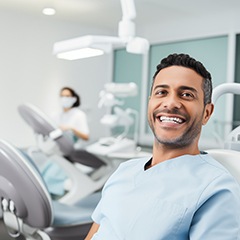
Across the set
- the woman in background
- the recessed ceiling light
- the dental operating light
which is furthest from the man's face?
the recessed ceiling light

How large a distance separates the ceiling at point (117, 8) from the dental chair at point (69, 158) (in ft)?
5.28

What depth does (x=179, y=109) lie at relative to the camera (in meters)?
1.07

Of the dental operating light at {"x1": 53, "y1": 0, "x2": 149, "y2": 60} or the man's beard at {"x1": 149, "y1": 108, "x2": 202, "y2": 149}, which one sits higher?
the dental operating light at {"x1": 53, "y1": 0, "x2": 149, "y2": 60}

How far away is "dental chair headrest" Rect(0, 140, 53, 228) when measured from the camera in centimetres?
154

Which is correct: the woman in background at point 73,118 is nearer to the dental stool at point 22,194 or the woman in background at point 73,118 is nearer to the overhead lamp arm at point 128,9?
the overhead lamp arm at point 128,9

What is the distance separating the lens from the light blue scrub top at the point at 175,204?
92 centimetres

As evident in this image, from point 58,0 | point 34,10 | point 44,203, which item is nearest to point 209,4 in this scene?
point 58,0

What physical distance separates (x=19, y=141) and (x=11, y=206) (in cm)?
331

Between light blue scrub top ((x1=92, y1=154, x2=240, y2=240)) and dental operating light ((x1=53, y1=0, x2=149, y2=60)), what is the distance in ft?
3.07

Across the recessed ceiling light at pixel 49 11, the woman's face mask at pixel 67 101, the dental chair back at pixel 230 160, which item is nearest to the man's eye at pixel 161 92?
the dental chair back at pixel 230 160

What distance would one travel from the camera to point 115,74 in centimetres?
574

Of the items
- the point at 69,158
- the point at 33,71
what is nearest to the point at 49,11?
the point at 33,71

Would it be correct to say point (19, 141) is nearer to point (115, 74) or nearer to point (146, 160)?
point (115, 74)

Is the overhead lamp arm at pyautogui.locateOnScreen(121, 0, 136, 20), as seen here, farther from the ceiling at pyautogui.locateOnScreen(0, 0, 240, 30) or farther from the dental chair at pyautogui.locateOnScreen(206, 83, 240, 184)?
the ceiling at pyautogui.locateOnScreen(0, 0, 240, 30)
